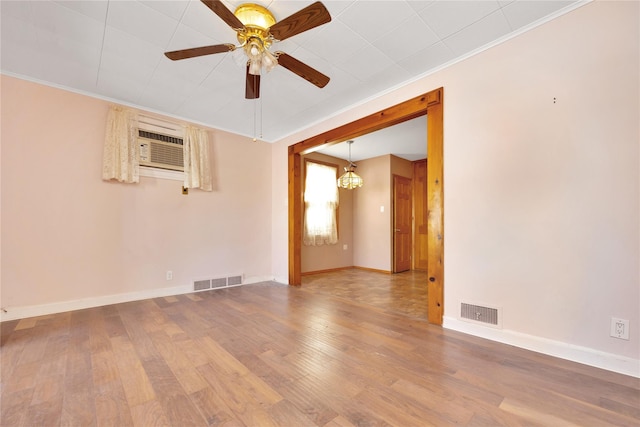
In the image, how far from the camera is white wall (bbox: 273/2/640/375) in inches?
68.1

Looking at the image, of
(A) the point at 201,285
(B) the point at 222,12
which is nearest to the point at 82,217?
(A) the point at 201,285

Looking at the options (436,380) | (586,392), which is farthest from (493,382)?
(586,392)

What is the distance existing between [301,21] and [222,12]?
19.6 inches

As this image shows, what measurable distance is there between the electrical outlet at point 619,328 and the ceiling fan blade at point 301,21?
2794 millimetres

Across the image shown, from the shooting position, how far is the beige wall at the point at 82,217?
108 inches

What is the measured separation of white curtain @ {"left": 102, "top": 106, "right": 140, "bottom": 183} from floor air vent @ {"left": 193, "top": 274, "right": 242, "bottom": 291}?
5.66ft

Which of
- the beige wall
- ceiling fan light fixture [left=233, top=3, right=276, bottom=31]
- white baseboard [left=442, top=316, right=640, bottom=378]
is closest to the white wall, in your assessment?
white baseboard [left=442, top=316, right=640, bottom=378]

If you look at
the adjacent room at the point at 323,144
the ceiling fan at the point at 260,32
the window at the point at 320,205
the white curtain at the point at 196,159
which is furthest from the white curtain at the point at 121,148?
the window at the point at 320,205

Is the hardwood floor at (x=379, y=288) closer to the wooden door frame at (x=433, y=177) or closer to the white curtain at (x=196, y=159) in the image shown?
the wooden door frame at (x=433, y=177)

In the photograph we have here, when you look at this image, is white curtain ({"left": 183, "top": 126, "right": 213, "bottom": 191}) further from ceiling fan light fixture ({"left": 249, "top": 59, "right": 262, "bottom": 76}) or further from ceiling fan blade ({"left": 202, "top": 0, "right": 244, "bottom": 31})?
ceiling fan blade ({"left": 202, "top": 0, "right": 244, "bottom": 31})

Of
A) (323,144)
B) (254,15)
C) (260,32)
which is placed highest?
(254,15)

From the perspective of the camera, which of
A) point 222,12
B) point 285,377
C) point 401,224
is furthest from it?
point 401,224

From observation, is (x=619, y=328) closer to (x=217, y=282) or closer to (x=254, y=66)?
(x=254, y=66)

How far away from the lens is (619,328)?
5.62ft
